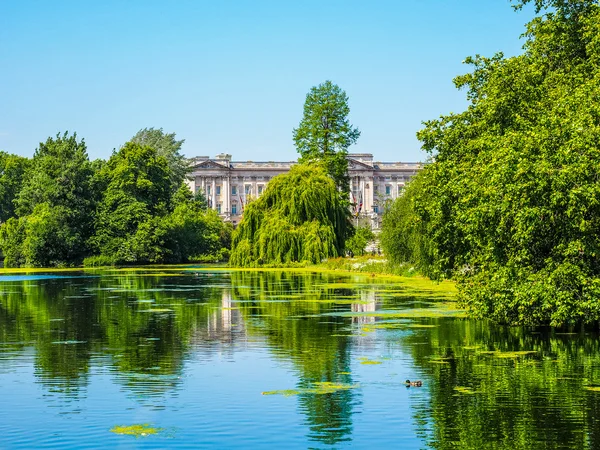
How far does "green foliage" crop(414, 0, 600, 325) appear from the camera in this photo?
2136 centimetres

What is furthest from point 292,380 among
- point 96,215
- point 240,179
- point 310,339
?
point 240,179

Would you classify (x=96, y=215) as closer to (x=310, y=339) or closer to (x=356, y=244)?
(x=356, y=244)

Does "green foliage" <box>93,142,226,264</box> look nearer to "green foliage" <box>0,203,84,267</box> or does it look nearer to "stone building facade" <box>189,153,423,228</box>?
"green foliage" <box>0,203,84,267</box>

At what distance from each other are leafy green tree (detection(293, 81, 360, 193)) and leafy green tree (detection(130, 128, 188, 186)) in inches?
1608

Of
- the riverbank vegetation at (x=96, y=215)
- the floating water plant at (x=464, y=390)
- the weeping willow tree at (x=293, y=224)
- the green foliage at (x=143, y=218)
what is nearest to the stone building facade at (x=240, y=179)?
the green foliage at (x=143, y=218)

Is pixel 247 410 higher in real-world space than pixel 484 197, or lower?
lower

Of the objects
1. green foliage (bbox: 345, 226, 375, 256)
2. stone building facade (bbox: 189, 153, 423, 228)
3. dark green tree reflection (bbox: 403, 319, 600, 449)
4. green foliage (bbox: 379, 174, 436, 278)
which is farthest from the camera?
stone building facade (bbox: 189, 153, 423, 228)

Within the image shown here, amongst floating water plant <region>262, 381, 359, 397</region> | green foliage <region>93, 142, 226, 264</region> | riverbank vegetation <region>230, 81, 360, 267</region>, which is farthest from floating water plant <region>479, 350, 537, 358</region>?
green foliage <region>93, 142, 226, 264</region>

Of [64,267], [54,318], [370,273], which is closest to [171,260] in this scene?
[64,267]

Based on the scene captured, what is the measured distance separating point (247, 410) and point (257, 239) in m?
55.5

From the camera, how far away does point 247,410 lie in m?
14.4

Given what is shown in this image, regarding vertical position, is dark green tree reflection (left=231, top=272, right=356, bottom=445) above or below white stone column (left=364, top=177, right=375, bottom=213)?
below

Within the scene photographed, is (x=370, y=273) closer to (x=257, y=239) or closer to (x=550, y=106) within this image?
(x=257, y=239)

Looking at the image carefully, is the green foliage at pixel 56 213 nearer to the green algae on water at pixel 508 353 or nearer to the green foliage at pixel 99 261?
the green foliage at pixel 99 261
